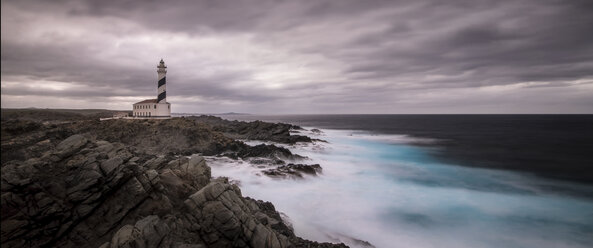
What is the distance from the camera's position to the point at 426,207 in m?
15.5

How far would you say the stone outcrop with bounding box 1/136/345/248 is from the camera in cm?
606

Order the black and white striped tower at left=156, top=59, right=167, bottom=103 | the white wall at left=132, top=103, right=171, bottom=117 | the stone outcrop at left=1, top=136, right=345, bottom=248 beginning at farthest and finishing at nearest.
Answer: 1. the black and white striped tower at left=156, top=59, right=167, bottom=103
2. the white wall at left=132, top=103, right=171, bottom=117
3. the stone outcrop at left=1, top=136, right=345, bottom=248

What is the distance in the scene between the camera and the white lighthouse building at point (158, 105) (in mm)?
31905

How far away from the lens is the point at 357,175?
21578mm

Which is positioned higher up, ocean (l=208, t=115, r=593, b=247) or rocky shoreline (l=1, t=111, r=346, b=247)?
rocky shoreline (l=1, t=111, r=346, b=247)

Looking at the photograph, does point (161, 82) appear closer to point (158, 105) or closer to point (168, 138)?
point (158, 105)

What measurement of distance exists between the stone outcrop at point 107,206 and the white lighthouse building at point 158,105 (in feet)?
81.5

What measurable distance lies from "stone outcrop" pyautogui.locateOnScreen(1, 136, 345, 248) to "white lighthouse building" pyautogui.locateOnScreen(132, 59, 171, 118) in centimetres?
2485

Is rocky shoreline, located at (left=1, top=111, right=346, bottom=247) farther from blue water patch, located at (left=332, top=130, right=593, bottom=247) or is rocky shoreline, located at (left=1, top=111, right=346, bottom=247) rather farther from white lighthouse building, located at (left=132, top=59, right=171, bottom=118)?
white lighthouse building, located at (left=132, top=59, right=171, bottom=118)

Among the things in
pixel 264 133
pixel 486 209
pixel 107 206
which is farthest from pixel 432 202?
pixel 264 133

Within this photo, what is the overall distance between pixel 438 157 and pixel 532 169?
855 centimetres

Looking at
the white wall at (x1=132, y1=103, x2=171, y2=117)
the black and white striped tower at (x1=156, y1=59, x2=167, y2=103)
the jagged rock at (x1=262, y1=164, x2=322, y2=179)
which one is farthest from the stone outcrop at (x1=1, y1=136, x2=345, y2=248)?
the black and white striped tower at (x1=156, y1=59, x2=167, y2=103)

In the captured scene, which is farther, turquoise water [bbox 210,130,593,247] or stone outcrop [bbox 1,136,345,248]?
turquoise water [bbox 210,130,593,247]

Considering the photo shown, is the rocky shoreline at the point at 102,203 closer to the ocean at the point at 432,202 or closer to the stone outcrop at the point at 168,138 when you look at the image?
the ocean at the point at 432,202
